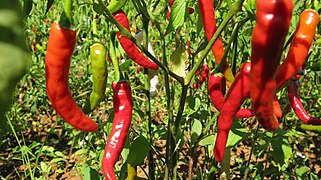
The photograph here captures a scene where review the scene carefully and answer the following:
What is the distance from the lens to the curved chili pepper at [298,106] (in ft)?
5.12

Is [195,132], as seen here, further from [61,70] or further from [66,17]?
[66,17]

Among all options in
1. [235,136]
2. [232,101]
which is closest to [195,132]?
[235,136]

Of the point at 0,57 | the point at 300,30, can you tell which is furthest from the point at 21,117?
the point at 0,57

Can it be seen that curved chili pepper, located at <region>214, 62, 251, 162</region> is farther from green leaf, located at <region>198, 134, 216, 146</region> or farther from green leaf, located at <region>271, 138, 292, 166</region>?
green leaf, located at <region>271, 138, 292, 166</region>

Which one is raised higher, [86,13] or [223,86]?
[86,13]

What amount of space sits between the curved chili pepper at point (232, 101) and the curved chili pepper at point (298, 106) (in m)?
0.44

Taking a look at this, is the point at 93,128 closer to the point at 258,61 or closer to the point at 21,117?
the point at 258,61

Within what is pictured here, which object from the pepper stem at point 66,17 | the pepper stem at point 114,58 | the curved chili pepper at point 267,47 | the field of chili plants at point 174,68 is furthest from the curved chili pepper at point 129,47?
the curved chili pepper at point 267,47

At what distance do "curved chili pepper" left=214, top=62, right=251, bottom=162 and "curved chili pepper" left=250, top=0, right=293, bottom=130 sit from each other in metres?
0.33

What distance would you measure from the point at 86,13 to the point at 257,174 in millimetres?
2876

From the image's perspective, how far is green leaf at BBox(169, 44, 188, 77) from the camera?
151cm

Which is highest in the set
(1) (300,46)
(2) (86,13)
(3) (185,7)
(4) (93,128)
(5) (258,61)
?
(2) (86,13)

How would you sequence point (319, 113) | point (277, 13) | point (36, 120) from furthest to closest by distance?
point (36, 120) < point (319, 113) < point (277, 13)

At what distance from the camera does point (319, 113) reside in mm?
3174
